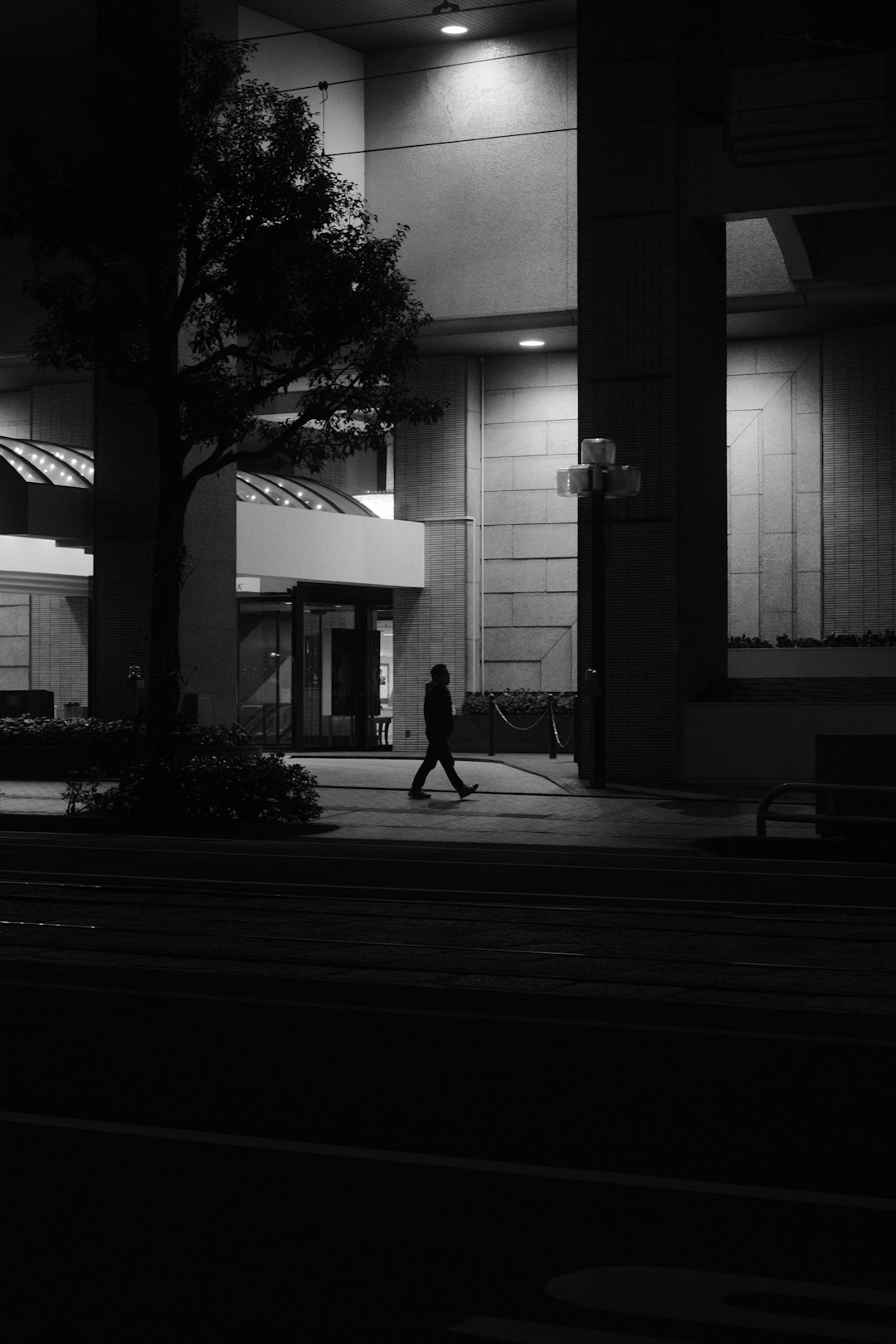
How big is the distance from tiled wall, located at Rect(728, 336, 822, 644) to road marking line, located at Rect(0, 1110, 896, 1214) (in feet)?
102

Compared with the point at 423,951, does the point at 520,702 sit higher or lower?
higher

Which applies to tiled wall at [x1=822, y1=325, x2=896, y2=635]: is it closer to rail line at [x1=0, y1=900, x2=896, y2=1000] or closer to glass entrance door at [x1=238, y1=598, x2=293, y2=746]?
glass entrance door at [x1=238, y1=598, x2=293, y2=746]

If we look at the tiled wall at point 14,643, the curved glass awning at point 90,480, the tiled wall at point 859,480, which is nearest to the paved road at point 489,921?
the curved glass awning at point 90,480

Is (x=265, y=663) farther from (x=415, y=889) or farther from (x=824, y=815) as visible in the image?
(x=415, y=889)

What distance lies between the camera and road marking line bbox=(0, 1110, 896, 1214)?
4816 millimetres

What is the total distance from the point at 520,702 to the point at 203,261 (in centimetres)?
1420

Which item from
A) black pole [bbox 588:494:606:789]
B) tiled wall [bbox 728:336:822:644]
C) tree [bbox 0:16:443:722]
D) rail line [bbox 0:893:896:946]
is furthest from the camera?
tiled wall [bbox 728:336:822:644]

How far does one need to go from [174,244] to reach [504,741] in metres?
14.5

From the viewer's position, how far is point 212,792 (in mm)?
19531

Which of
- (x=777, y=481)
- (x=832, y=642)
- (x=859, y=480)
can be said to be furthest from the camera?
(x=777, y=481)

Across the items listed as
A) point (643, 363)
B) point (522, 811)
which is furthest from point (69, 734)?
point (643, 363)

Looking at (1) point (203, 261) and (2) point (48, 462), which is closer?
(1) point (203, 261)

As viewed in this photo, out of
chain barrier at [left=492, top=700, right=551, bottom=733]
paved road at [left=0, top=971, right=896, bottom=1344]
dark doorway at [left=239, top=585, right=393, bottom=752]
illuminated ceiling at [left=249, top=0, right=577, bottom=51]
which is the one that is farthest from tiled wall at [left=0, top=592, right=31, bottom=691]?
paved road at [left=0, top=971, right=896, bottom=1344]

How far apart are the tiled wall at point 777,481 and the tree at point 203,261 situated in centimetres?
1494
